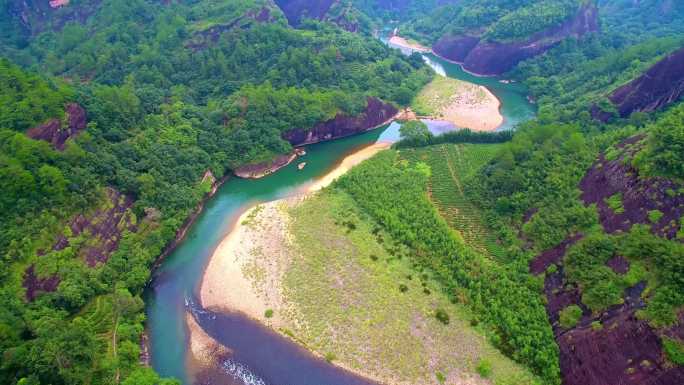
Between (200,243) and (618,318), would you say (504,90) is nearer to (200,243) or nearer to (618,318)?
(618,318)

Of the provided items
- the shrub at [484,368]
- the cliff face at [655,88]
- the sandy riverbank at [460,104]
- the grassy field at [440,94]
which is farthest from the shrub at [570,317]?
the grassy field at [440,94]

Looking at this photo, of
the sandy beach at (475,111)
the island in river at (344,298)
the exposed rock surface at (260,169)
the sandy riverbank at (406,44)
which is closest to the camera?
the island in river at (344,298)

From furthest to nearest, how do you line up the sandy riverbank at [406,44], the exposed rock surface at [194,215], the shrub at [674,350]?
the sandy riverbank at [406,44] → the exposed rock surface at [194,215] → the shrub at [674,350]

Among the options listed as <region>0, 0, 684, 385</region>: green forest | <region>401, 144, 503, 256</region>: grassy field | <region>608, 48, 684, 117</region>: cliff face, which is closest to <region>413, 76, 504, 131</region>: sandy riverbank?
<region>0, 0, 684, 385</region>: green forest

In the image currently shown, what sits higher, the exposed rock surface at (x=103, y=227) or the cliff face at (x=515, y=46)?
the exposed rock surface at (x=103, y=227)

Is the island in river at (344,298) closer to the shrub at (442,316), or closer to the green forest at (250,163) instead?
the shrub at (442,316)

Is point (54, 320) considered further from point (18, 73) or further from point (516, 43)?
point (516, 43)

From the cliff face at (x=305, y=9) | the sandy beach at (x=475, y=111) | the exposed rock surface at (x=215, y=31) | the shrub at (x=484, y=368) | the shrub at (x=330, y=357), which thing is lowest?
the sandy beach at (x=475, y=111)

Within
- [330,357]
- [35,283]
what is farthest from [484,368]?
[35,283]
